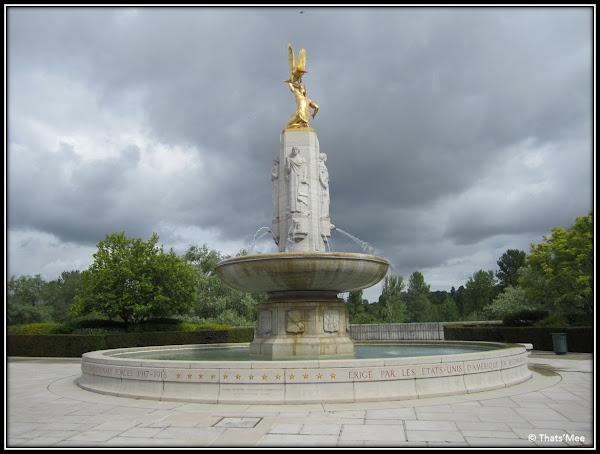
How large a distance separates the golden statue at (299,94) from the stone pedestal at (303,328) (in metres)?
8.67

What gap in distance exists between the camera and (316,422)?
6477mm

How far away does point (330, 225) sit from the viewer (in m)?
18.1

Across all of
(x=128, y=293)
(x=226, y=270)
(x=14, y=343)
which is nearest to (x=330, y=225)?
(x=226, y=270)

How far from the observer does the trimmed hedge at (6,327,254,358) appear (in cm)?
2245

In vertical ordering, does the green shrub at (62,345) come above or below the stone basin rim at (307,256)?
below

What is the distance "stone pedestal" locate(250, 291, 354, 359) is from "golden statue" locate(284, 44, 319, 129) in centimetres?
867

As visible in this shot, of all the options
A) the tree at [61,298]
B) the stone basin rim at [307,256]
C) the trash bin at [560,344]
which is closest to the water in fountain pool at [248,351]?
the stone basin rim at [307,256]

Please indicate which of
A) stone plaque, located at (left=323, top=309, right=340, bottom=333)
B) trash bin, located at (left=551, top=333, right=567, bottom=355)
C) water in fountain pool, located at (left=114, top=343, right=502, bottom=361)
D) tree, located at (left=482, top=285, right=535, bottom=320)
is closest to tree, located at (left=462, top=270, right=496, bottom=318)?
tree, located at (left=482, top=285, right=535, bottom=320)

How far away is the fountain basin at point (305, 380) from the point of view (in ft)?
26.4

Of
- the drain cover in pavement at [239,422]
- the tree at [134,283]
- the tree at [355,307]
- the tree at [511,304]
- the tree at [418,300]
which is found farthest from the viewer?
the tree at [418,300]

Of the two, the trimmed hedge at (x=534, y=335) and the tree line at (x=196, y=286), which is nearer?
the trimmed hedge at (x=534, y=335)

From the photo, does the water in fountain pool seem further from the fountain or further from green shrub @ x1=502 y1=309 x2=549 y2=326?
green shrub @ x1=502 y1=309 x2=549 y2=326

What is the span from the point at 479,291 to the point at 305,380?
65.6 metres

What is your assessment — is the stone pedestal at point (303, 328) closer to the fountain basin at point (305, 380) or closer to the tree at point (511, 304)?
the fountain basin at point (305, 380)
